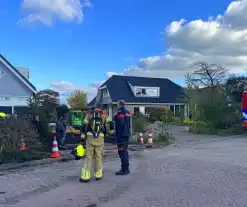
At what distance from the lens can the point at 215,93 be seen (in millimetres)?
22734

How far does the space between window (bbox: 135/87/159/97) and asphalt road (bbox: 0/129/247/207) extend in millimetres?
32990

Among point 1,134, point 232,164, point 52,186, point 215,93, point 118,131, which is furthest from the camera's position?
point 215,93

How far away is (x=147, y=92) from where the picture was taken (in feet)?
142

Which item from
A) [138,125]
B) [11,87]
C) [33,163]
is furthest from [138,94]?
[33,163]

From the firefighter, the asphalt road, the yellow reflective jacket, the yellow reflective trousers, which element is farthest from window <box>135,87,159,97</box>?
the yellow reflective trousers

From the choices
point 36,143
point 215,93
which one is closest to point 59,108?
point 36,143

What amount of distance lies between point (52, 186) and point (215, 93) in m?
18.3

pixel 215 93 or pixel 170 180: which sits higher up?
pixel 215 93

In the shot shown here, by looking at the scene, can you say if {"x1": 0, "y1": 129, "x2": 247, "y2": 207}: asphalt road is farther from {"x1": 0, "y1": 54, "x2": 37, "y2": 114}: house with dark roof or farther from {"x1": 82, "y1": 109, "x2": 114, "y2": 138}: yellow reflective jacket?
{"x1": 0, "y1": 54, "x2": 37, "y2": 114}: house with dark roof

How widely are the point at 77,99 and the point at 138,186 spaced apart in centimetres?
4776

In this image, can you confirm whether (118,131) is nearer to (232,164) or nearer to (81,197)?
(81,197)

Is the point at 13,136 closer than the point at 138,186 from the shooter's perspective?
No

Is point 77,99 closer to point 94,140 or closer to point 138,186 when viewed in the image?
point 94,140

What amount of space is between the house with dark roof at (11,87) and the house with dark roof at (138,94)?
19.7 m
